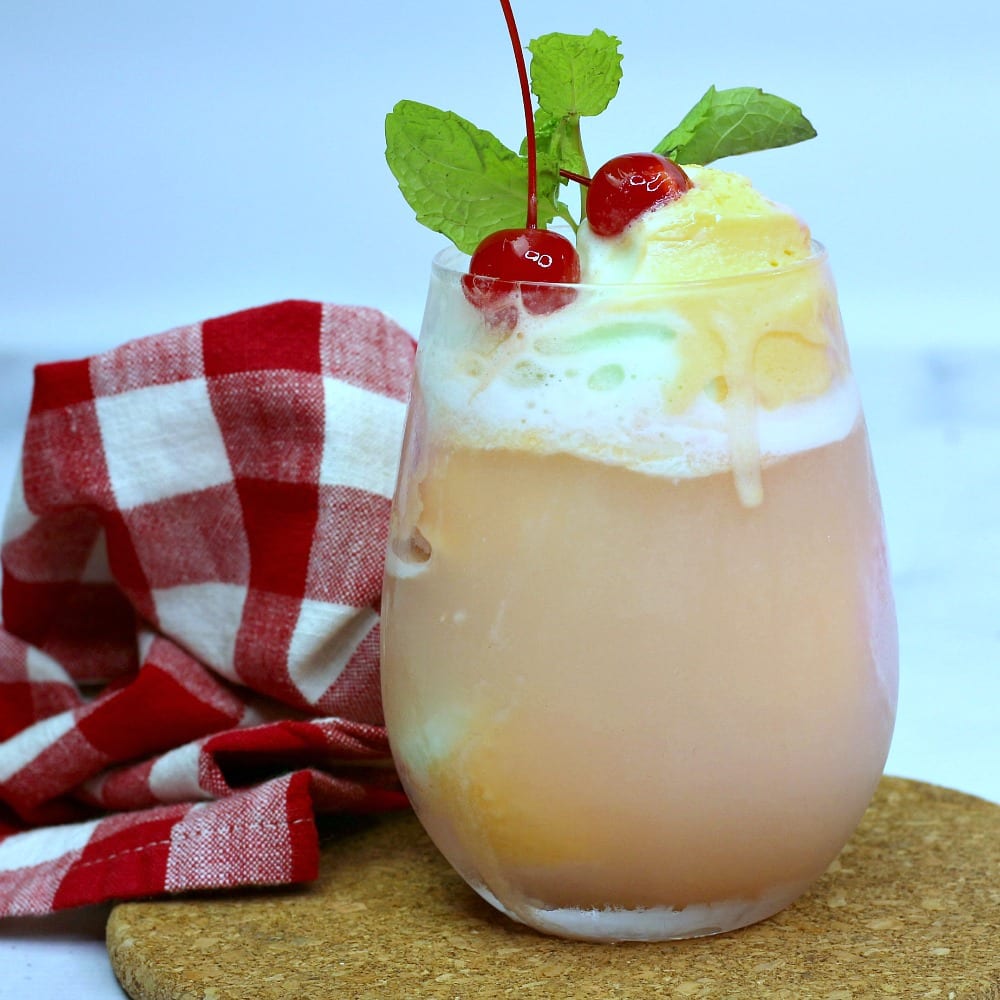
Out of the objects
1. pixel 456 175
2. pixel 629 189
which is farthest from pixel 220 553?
pixel 629 189

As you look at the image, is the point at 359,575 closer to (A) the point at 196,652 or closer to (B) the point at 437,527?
(A) the point at 196,652

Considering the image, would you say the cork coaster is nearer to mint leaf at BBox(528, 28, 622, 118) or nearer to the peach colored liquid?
the peach colored liquid

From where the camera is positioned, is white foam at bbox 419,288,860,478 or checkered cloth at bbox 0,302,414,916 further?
checkered cloth at bbox 0,302,414,916

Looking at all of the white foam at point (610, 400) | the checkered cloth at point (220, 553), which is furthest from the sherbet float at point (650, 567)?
the checkered cloth at point (220, 553)

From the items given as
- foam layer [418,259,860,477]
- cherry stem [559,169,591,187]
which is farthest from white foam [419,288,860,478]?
cherry stem [559,169,591,187]

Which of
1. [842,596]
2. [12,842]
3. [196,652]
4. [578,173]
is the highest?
[578,173]

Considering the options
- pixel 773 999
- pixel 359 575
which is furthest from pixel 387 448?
pixel 773 999

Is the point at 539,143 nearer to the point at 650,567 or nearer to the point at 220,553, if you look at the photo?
the point at 650,567
